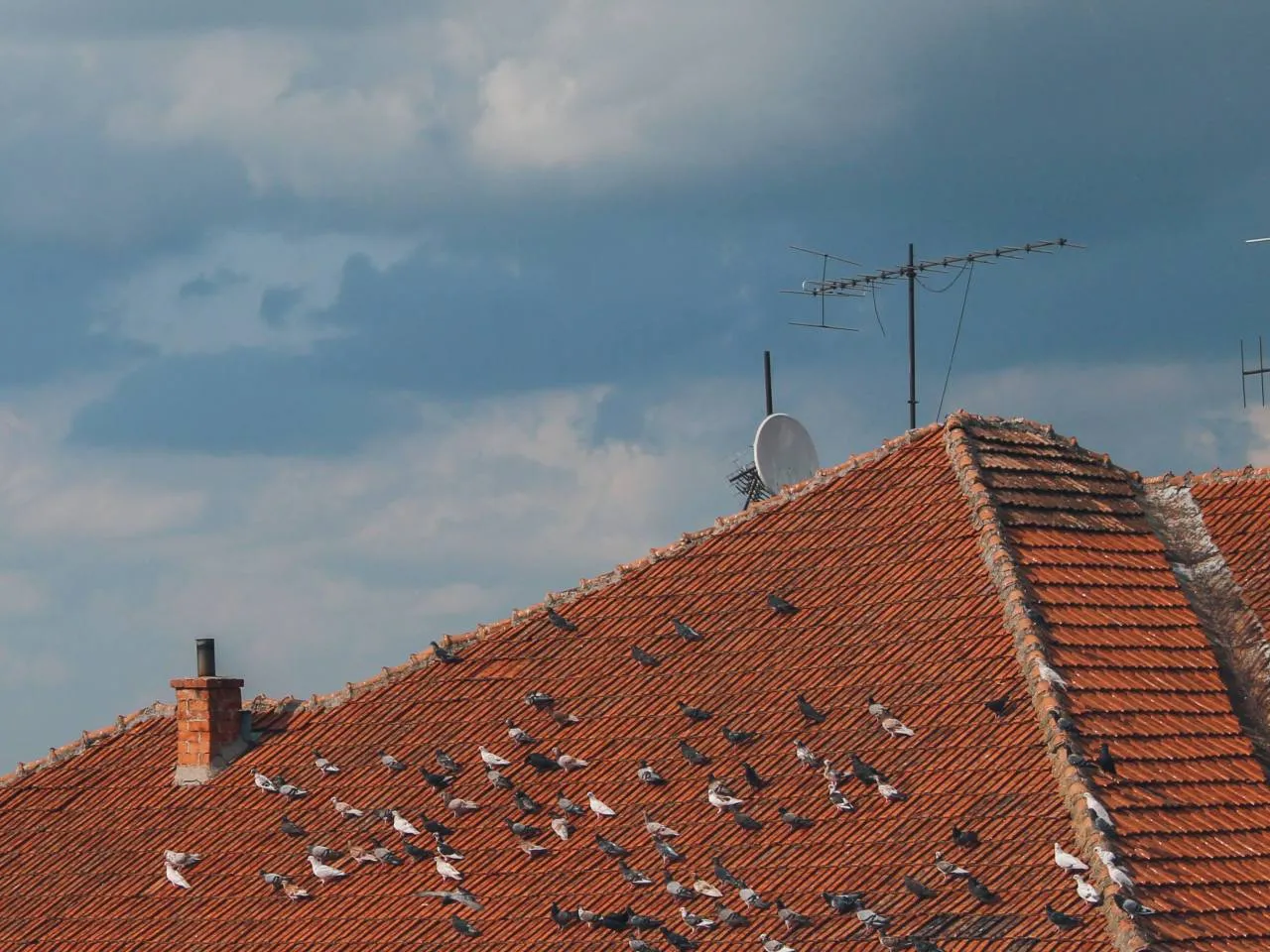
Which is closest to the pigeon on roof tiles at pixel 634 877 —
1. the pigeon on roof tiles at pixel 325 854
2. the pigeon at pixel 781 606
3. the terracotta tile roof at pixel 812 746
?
the terracotta tile roof at pixel 812 746

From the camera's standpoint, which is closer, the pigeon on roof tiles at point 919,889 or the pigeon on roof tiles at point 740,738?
the pigeon on roof tiles at point 919,889

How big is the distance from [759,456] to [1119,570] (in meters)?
6.90

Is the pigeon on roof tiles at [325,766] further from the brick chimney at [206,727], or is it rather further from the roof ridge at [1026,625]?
the roof ridge at [1026,625]

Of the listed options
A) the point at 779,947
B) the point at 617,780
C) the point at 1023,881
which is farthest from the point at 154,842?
the point at 1023,881

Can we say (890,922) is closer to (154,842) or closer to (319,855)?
(319,855)

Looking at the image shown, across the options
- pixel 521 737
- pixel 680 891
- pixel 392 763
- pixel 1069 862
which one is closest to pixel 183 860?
pixel 392 763

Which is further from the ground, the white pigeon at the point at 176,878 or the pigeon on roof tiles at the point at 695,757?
the pigeon on roof tiles at the point at 695,757

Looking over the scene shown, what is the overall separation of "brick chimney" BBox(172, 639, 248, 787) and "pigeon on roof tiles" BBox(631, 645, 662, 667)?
5.61 m

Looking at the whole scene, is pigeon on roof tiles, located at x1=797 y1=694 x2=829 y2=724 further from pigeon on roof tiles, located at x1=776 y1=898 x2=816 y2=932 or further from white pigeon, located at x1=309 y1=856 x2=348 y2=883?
white pigeon, located at x1=309 y1=856 x2=348 y2=883

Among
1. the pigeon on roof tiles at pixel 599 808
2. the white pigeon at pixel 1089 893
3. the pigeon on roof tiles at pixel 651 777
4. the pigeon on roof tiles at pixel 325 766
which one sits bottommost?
the white pigeon at pixel 1089 893

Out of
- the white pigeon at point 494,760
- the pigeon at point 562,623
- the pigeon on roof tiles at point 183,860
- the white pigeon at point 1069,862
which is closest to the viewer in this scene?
the white pigeon at point 1069,862

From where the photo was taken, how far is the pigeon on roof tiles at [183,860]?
94.7 ft

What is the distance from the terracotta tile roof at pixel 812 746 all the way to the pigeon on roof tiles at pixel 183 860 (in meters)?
0.16

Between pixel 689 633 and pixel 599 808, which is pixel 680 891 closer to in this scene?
pixel 599 808
